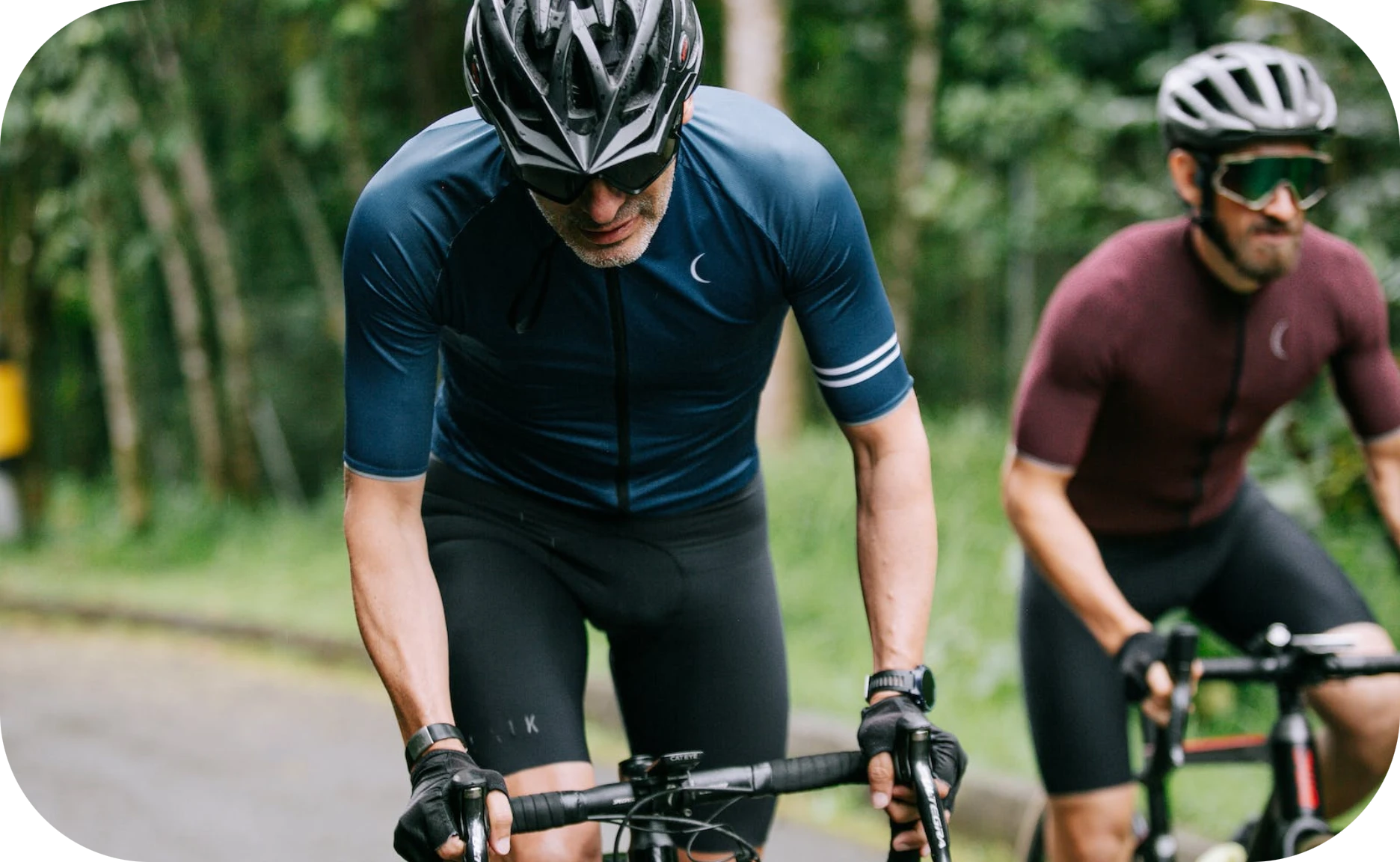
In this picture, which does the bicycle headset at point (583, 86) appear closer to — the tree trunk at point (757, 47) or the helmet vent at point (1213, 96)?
the helmet vent at point (1213, 96)

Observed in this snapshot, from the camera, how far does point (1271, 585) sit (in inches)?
156

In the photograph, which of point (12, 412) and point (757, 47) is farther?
point (12, 412)

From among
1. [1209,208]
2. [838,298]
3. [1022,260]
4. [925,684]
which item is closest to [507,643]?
[925,684]

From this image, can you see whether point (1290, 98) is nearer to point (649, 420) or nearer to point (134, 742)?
point (649, 420)

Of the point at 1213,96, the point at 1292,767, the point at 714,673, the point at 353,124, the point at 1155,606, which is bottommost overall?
the point at 1292,767

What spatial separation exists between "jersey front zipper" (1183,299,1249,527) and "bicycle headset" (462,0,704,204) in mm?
1951

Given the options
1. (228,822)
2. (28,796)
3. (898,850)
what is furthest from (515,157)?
(28,796)

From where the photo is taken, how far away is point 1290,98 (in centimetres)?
365

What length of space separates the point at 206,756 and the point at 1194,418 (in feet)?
18.4

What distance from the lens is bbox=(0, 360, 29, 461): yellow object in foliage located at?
14.2 meters

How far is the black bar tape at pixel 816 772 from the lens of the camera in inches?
94.3

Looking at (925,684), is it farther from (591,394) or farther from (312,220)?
(312,220)

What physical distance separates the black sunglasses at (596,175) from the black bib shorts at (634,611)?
86cm

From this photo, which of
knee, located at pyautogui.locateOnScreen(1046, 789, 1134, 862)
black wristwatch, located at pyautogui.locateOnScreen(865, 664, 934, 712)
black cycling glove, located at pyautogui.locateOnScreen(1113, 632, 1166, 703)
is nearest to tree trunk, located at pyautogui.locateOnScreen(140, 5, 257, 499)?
knee, located at pyautogui.locateOnScreen(1046, 789, 1134, 862)
